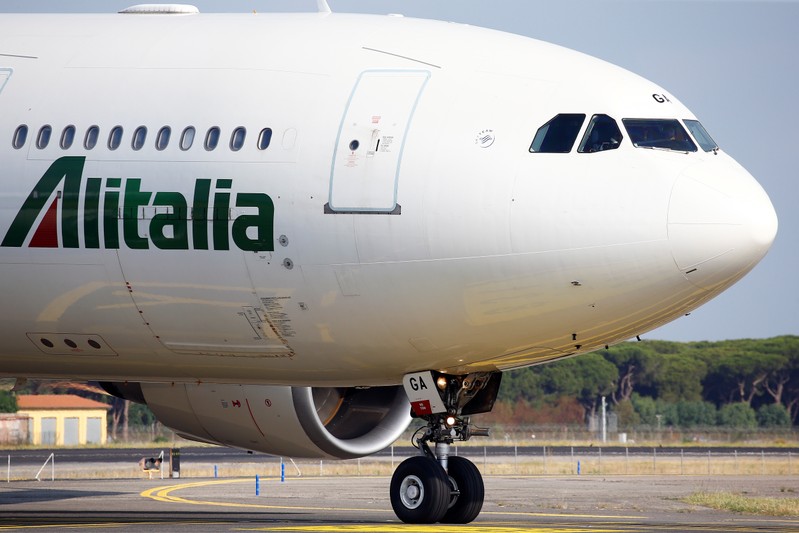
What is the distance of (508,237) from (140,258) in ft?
14.8

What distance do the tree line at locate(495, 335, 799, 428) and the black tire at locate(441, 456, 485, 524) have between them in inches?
3478

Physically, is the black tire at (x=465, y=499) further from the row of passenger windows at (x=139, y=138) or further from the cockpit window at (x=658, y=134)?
the row of passenger windows at (x=139, y=138)

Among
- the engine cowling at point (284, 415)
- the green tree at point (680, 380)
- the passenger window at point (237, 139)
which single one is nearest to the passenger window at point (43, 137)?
the passenger window at point (237, 139)

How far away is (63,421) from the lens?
85.0 meters

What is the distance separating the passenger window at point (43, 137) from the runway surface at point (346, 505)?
485cm

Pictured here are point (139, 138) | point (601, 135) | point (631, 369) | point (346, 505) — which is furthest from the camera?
point (631, 369)

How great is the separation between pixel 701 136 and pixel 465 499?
206 inches

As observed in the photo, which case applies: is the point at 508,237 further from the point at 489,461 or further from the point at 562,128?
the point at 489,461

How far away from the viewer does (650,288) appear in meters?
15.5

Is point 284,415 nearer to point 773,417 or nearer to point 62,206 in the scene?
point 62,206

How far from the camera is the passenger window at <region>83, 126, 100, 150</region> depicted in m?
17.3

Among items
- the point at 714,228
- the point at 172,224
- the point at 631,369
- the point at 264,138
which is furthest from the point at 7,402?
the point at 714,228

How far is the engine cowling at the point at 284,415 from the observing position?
19.7 m

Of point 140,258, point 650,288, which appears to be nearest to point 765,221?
point 650,288
